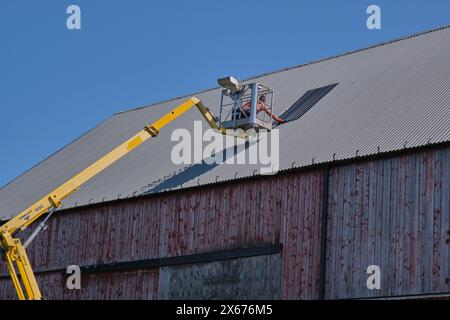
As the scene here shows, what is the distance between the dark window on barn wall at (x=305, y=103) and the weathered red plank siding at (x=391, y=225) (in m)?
7.19

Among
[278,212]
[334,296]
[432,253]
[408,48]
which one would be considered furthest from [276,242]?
[408,48]

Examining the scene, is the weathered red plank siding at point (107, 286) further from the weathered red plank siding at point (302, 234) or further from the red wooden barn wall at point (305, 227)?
the weathered red plank siding at point (302, 234)

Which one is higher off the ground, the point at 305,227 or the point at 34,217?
the point at 34,217

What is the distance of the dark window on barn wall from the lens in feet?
124

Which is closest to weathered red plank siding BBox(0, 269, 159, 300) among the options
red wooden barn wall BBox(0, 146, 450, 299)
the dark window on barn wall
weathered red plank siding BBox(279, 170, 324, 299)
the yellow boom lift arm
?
red wooden barn wall BBox(0, 146, 450, 299)

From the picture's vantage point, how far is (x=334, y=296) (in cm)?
2961

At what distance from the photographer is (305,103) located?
126 feet

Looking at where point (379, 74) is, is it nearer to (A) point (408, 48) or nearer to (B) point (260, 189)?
(A) point (408, 48)

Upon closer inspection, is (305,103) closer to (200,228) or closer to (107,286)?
(200,228)

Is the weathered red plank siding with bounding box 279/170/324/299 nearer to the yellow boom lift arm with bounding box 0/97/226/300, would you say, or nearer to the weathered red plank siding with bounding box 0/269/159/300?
the weathered red plank siding with bounding box 0/269/159/300

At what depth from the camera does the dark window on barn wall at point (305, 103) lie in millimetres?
37656

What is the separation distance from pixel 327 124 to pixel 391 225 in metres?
6.88

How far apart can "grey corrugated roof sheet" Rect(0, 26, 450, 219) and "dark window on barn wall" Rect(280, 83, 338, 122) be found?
0.44 metres

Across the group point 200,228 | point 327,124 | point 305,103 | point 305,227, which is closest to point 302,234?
point 305,227
